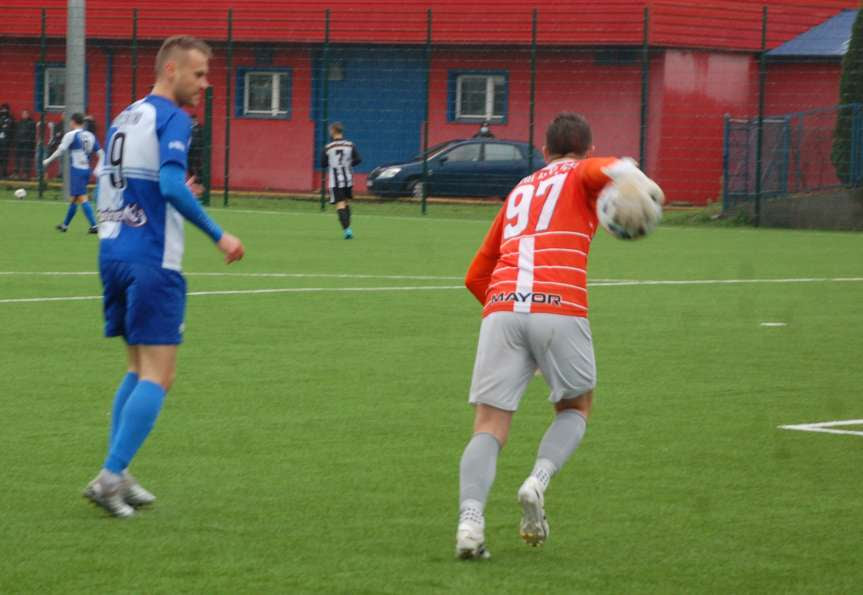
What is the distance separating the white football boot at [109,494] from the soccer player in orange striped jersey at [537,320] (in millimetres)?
1447

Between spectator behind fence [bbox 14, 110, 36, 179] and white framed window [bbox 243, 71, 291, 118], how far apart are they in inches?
207

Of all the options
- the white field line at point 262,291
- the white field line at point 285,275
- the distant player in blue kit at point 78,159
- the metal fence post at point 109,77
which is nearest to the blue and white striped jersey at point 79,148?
the distant player in blue kit at point 78,159

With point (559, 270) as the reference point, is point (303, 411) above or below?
below

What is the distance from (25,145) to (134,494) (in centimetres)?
3671

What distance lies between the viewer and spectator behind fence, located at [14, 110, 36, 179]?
4169 cm

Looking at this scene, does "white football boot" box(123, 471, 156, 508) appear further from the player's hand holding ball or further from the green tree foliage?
the green tree foliage

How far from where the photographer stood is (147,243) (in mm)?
6855

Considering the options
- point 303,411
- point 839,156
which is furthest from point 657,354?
point 839,156

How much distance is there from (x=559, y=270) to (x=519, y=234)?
0.22m

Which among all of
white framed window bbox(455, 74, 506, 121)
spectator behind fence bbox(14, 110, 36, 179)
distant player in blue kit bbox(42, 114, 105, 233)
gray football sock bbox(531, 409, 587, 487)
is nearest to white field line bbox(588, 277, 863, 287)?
distant player in blue kit bbox(42, 114, 105, 233)

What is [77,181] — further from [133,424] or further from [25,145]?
[133,424]

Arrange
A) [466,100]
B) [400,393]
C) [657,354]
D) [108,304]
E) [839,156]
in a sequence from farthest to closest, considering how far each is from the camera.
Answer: [466,100] → [839,156] → [657,354] → [400,393] → [108,304]

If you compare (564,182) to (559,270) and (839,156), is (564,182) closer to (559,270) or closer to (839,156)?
(559,270)

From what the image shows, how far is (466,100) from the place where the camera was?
41.7 m
